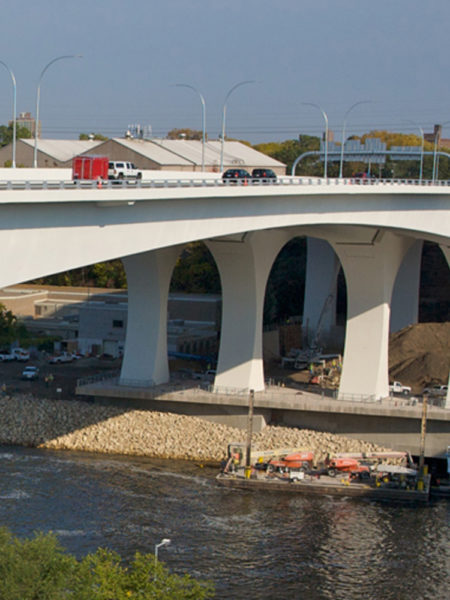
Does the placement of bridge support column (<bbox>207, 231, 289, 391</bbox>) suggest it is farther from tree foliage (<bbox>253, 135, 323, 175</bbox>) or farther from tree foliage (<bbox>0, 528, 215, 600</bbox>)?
tree foliage (<bbox>253, 135, 323, 175</bbox>)

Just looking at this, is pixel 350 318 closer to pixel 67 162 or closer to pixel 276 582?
pixel 67 162

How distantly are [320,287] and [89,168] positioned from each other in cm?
3620

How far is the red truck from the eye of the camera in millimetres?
31656

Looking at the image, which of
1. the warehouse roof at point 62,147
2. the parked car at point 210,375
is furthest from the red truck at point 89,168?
the warehouse roof at point 62,147

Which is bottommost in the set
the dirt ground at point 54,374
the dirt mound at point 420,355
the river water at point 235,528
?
the river water at point 235,528

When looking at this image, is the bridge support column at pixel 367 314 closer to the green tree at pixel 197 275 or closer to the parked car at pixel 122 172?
the parked car at pixel 122 172

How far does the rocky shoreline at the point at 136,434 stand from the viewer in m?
43.6

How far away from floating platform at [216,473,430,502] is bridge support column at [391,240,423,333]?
84.6ft

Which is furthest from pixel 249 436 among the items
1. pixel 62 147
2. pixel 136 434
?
pixel 62 147

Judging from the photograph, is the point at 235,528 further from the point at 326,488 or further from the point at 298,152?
the point at 298,152

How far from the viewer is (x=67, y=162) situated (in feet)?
176

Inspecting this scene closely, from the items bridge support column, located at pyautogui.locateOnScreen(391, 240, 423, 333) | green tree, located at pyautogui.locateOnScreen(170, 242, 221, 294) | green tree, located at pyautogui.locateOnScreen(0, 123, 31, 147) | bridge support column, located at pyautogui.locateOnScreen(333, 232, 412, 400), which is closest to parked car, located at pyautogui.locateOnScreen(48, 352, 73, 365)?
bridge support column, located at pyautogui.locateOnScreen(333, 232, 412, 400)

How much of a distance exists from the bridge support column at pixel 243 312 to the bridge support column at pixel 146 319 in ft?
7.87

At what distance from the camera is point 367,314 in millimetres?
48906
